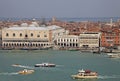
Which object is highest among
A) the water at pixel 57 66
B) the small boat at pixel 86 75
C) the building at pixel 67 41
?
the small boat at pixel 86 75

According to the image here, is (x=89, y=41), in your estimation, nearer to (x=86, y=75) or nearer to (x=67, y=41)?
(x=67, y=41)

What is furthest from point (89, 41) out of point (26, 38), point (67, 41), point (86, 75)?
point (86, 75)

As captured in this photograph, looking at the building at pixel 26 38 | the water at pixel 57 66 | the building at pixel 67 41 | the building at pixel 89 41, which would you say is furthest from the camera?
the building at pixel 26 38

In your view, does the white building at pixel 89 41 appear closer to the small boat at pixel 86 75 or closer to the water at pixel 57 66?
the water at pixel 57 66

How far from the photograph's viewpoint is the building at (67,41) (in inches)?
1080

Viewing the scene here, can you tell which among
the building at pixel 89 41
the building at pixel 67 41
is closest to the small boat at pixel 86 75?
the building at pixel 89 41

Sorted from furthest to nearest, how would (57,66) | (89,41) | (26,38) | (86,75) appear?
(26,38), (89,41), (57,66), (86,75)

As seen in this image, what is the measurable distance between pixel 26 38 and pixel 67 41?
178 centimetres

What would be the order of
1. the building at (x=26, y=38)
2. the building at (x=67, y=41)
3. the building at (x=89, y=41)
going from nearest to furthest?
the building at (x=89, y=41)
the building at (x=67, y=41)
the building at (x=26, y=38)

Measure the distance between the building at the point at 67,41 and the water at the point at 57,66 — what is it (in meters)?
3.94

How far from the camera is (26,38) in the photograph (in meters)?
27.9

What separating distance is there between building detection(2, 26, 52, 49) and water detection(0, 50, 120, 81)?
13.6 ft

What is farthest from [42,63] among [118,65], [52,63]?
[118,65]

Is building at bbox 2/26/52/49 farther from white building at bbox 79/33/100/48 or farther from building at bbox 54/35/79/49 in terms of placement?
white building at bbox 79/33/100/48
